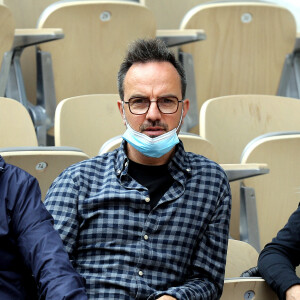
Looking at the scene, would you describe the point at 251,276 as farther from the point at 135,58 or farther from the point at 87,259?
the point at 135,58

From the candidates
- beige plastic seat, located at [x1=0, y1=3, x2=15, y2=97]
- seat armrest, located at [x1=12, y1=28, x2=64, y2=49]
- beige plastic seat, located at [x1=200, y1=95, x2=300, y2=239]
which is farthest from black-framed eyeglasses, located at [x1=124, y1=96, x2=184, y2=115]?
beige plastic seat, located at [x1=0, y1=3, x2=15, y2=97]

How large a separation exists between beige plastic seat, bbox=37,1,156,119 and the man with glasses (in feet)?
3.58

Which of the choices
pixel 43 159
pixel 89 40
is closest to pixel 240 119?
pixel 89 40

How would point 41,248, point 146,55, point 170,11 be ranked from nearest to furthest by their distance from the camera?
1. point 41,248
2. point 146,55
3. point 170,11

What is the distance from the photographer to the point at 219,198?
1.64m

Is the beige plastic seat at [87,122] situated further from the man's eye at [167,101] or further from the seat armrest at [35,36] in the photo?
the man's eye at [167,101]

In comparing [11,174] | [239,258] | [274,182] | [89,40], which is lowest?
[239,258]

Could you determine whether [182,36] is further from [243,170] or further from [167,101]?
[167,101]

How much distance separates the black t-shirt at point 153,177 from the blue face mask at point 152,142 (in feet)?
0.17

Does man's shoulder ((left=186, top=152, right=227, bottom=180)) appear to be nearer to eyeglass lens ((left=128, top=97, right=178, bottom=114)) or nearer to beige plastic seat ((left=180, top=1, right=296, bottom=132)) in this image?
eyeglass lens ((left=128, top=97, right=178, bottom=114))

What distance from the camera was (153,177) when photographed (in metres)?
1.65

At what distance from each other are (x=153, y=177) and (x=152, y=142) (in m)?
0.10

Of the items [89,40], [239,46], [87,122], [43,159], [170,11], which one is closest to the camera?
[43,159]

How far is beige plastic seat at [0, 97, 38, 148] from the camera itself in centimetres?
220
